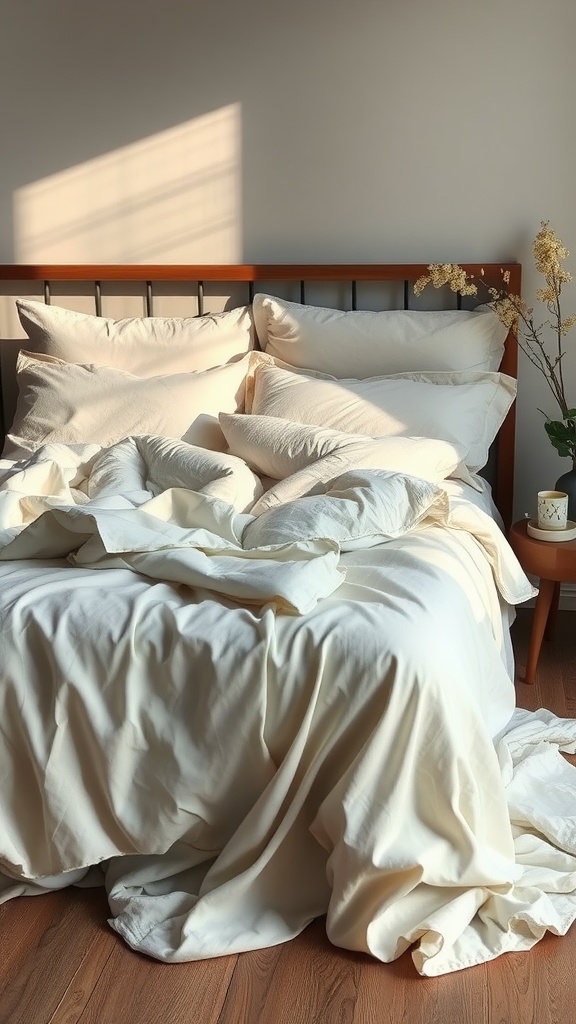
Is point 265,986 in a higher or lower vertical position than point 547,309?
lower

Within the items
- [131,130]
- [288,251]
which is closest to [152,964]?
[288,251]

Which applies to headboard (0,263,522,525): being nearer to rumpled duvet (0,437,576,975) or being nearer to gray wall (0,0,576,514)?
gray wall (0,0,576,514)

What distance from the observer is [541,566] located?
294cm

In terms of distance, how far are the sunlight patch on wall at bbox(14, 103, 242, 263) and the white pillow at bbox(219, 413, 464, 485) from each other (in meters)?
0.86

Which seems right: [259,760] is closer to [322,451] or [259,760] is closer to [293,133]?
[322,451]

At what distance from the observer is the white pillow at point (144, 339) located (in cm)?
341

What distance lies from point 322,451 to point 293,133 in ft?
4.05

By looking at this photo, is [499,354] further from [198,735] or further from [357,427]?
[198,735]

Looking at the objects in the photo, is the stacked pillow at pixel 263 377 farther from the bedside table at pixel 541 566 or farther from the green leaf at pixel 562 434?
the bedside table at pixel 541 566

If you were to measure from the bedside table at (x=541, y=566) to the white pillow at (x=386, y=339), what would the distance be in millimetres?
600

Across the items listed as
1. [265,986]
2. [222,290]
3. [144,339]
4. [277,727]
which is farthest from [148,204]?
[265,986]

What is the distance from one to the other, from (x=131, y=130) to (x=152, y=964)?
8.83 ft

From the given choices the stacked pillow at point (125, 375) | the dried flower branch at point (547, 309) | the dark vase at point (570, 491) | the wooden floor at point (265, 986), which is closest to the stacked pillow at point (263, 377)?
the stacked pillow at point (125, 375)

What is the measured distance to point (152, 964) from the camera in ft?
5.92
